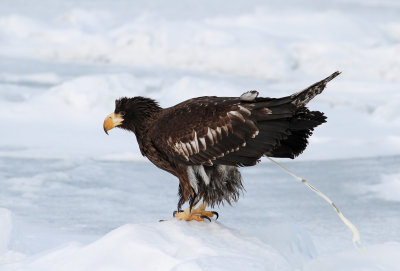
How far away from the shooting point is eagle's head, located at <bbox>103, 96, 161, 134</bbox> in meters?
4.09

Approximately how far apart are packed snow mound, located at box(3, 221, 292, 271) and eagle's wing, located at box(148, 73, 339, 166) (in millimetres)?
407

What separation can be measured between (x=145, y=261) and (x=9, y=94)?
720 centimetres

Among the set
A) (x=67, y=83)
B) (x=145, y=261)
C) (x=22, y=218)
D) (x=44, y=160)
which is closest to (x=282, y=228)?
(x=145, y=261)

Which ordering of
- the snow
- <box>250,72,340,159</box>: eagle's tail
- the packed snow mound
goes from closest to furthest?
the packed snow mound → <box>250,72,340,159</box>: eagle's tail → the snow

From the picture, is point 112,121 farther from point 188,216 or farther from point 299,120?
point 299,120

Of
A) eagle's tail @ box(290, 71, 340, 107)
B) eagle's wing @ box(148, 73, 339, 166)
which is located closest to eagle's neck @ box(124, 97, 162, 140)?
eagle's wing @ box(148, 73, 339, 166)

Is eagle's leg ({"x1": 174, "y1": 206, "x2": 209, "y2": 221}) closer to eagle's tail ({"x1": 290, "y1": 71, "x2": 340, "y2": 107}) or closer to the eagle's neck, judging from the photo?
the eagle's neck

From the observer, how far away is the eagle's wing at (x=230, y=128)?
12.6 feet

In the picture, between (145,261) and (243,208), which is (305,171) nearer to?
(243,208)

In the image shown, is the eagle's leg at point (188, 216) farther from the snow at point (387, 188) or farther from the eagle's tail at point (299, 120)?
the snow at point (387, 188)

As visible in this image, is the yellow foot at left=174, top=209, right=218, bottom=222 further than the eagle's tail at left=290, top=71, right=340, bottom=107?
Yes

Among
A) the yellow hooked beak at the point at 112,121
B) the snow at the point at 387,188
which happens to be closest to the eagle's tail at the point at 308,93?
the yellow hooked beak at the point at 112,121

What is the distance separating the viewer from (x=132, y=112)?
13.5ft

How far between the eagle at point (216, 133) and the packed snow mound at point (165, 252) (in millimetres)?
271
